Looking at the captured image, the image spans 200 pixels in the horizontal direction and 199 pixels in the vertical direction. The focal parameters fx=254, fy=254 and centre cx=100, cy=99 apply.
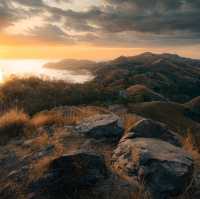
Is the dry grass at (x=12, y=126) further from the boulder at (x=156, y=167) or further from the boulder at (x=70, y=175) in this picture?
the boulder at (x=156, y=167)

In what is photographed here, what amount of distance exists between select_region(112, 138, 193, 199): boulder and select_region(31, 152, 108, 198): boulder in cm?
67

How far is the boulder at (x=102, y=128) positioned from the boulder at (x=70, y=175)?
2.25 m

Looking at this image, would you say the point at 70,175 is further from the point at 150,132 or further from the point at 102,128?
the point at 150,132

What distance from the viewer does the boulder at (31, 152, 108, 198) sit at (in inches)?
186

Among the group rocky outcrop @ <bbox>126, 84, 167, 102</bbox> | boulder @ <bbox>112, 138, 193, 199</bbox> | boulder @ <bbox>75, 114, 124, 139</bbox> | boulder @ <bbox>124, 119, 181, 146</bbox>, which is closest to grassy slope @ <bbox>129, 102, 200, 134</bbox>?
rocky outcrop @ <bbox>126, 84, 167, 102</bbox>

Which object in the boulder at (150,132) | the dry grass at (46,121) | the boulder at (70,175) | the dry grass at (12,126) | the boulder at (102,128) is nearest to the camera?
the boulder at (70,175)

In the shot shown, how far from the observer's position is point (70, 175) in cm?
491

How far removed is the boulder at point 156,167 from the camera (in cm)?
495

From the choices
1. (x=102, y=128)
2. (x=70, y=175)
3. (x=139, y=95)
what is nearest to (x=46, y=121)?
(x=102, y=128)

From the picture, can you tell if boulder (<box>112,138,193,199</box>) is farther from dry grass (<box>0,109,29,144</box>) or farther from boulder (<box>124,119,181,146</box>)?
dry grass (<box>0,109,29,144</box>)

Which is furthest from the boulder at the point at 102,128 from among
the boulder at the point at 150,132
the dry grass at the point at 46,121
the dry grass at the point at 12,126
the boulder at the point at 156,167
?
the dry grass at the point at 12,126

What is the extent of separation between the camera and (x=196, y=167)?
6230mm

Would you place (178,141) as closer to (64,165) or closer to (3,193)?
(64,165)

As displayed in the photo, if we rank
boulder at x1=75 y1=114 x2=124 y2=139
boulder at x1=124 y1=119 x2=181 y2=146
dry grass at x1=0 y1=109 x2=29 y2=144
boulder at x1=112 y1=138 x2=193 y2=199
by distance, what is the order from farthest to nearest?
dry grass at x1=0 y1=109 x2=29 y2=144 → boulder at x1=75 y1=114 x2=124 y2=139 → boulder at x1=124 y1=119 x2=181 y2=146 → boulder at x1=112 y1=138 x2=193 y2=199
